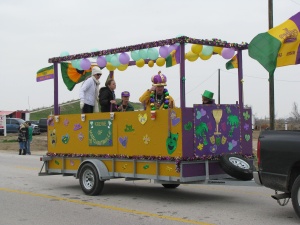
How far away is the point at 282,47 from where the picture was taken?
27.9ft

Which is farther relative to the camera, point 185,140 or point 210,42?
point 210,42

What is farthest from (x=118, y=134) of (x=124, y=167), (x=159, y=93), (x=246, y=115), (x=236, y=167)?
(x=246, y=115)

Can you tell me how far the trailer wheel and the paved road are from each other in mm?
149

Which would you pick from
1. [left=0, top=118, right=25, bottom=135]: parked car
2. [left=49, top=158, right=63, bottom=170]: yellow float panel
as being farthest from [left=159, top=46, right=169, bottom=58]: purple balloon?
[left=0, top=118, right=25, bottom=135]: parked car

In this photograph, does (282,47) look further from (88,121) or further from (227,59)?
(88,121)

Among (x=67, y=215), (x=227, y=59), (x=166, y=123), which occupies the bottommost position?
(x=67, y=215)

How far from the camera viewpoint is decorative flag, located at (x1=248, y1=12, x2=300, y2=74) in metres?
8.42

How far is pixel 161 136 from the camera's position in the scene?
8.44 metres

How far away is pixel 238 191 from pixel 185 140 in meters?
2.65

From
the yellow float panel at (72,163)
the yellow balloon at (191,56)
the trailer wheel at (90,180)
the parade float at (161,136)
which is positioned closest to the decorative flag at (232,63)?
the parade float at (161,136)

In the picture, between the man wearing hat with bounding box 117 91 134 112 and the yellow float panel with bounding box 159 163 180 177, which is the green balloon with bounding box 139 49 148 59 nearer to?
the man wearing hat with bounding box 117 91 134 112

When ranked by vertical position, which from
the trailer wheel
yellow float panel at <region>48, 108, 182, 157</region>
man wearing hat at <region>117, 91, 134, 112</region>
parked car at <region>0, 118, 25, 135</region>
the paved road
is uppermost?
parked car at <region>0, 118, 25, 135</region>

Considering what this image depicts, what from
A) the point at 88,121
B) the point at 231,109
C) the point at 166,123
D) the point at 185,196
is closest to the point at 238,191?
the point at 185,196

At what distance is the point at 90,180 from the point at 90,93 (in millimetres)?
2030
